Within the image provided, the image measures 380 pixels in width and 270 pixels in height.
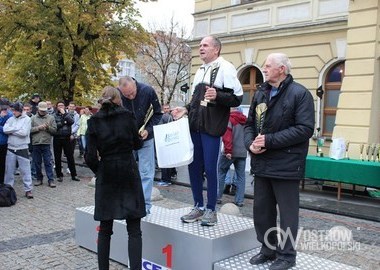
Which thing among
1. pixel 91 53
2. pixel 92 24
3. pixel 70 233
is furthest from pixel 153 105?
pixel 91 53

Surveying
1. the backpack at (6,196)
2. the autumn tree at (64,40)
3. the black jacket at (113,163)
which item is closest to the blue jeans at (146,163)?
the black jacket at (113,163)

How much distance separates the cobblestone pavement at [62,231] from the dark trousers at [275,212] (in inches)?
74.6

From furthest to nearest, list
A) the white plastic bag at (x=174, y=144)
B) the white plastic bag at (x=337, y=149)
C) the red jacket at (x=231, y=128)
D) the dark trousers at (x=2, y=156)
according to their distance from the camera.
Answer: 1. the white plastic bag at (x=337, y=149)
2. the dark trousers at (x=2, y=156)
3. the red jacket at (x=231, y=128)
4. the white plastic bag at (x=174, y=144)

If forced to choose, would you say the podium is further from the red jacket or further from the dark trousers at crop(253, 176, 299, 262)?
the red jacket

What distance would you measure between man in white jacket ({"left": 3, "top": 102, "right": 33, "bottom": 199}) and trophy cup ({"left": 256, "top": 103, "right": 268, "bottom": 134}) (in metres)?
5.99

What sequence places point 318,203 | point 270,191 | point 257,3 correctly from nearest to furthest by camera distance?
point 270,191 < point 318,203 < point 257,3

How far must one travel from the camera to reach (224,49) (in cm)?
1558

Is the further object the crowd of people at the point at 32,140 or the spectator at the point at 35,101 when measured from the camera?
the spectator at the point at 35,101

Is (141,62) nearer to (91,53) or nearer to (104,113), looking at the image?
(91,53)

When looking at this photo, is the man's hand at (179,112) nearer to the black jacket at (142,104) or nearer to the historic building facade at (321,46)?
the black jacket at (142,104)

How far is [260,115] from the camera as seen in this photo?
3.65m

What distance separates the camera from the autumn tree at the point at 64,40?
1602 cm

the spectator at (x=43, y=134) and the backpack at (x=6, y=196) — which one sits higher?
the spectator at (x=43, y=134)

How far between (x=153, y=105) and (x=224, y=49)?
444 inches
